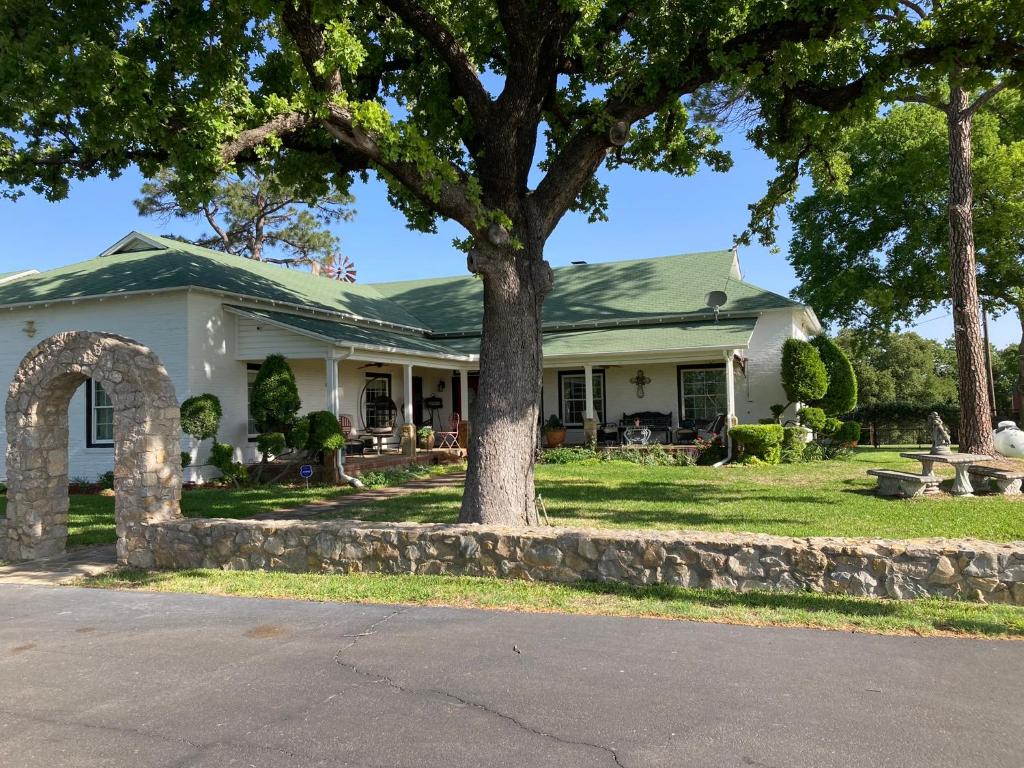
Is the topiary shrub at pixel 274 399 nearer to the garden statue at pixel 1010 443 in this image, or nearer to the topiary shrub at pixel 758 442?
the topiary shrub at pixel 758 442

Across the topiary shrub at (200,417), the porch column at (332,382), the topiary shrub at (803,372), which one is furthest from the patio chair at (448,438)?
the topiary shrub at (803,372)

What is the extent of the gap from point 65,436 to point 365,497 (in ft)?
16.8

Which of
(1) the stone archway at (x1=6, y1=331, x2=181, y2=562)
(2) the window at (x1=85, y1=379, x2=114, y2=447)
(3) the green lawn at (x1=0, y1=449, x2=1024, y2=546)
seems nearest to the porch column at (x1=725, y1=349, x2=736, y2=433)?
(3) the green lawn at (x1=0, y1=449, x2=1024, y2=546)

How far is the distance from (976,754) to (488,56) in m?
10.3

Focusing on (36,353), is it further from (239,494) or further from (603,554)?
(603,554)

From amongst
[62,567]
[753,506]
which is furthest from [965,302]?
[62,567]

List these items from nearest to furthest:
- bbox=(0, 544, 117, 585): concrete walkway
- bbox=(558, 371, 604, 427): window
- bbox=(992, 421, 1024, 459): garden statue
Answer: bbox=(0, 544, 117, 585): concrete walkway < bbox=(992, 421, 1024, 459): garden statue < bbox=(558, 371, 604, 427): window

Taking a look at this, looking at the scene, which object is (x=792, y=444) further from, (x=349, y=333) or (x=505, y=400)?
(x=505, y=400)

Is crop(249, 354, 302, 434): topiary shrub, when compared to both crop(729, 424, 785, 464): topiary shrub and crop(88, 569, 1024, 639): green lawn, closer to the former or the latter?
crop(88, 569, 1024, 639): green lawn

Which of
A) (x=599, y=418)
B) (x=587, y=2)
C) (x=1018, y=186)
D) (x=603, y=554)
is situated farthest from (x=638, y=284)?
(x=603, y=554)

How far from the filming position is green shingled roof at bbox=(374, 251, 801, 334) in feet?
69.7

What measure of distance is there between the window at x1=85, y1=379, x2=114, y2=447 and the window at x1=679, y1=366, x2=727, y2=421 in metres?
14.5

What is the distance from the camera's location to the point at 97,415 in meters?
16.9

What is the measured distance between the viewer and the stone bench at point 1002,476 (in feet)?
37.2
